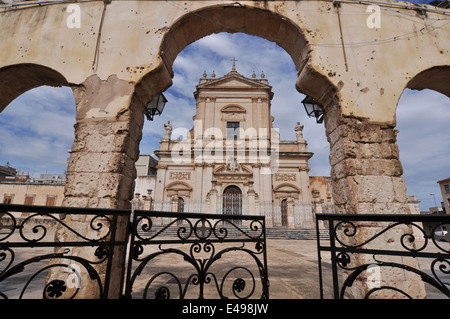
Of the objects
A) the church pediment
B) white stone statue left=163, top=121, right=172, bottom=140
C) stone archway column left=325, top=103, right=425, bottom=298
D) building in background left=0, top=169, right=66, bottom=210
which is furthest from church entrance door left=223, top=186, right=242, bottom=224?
building in background left=0, top=169, right=66, bottom=210

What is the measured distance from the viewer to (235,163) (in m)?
19.3

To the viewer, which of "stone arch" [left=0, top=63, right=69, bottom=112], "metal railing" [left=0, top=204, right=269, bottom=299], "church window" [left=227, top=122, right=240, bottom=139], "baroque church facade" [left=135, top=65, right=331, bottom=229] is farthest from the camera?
"church window" [left=227, top=122, right=240, bottom=139]

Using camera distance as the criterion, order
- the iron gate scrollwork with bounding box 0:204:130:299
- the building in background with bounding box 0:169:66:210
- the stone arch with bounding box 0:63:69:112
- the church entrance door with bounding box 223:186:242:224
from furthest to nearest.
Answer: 1. the building in background with bounding box 0:169:66:210
2. the church entrance door with bounding box 223:186:242:224
3. the stone arch with bounding box 0:63:69:112
4. the iron gate scrollwork with bounding box 0:204:130:299

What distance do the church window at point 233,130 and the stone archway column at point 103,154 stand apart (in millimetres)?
17778

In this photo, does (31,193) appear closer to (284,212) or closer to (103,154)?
(284,212)

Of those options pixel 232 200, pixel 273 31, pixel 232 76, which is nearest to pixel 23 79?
pixel 273 31

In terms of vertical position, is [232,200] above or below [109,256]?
above

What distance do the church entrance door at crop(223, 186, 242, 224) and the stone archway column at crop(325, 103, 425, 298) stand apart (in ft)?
50.3

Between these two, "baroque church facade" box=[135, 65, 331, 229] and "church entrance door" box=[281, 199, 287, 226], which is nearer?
"baroque church facade" box=[135, 65, 331, 229]

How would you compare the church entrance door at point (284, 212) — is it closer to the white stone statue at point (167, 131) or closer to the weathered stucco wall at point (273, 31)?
the white stone statue at point (167, 131)

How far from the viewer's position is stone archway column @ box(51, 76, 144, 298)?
117 inches

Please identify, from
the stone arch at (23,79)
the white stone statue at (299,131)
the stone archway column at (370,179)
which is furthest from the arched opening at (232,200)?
the stone arch at (23,79)

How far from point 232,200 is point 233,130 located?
6.80m

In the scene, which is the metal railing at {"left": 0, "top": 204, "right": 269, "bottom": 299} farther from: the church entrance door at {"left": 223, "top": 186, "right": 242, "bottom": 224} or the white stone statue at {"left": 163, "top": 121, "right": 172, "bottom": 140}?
the white stone statue at {"left": 163, "top": 121, "right": 172, "bottom": 140}
